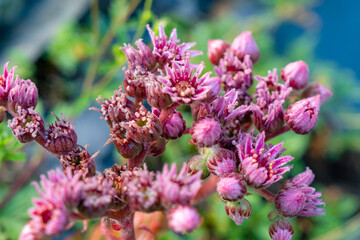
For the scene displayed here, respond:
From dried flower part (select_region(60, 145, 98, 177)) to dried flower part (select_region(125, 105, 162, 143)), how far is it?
18 cm

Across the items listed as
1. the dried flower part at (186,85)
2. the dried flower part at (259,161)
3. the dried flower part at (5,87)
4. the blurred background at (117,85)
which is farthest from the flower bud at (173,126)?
the blurred background at (117,85)

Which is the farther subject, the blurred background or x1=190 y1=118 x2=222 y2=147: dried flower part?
the blurred background

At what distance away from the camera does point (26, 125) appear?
164 centimetres

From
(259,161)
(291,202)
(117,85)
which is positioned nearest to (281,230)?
(291,202)

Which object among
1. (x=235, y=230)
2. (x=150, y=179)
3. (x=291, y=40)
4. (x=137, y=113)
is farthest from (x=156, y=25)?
(x=291, y=40)

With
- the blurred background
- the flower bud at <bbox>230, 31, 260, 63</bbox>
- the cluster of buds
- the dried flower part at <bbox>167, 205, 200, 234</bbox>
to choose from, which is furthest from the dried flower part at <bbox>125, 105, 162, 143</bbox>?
the blurred background

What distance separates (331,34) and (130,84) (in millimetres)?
4925

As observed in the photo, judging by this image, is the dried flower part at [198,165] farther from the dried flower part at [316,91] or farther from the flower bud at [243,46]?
the dried flower part at [316,91]

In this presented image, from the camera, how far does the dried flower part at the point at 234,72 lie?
1.96 m

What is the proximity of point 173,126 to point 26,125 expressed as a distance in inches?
24.1

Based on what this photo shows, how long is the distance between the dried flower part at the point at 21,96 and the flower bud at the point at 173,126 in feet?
1.92

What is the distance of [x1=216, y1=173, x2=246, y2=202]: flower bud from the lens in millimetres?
1573

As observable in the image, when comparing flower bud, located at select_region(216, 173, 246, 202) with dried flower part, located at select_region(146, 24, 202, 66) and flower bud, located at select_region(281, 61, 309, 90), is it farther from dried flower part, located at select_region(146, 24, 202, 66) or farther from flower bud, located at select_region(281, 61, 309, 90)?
flower bud, located at select_region(281, 61, 309, 90)

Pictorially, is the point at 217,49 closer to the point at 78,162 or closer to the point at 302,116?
the point at 302,116
